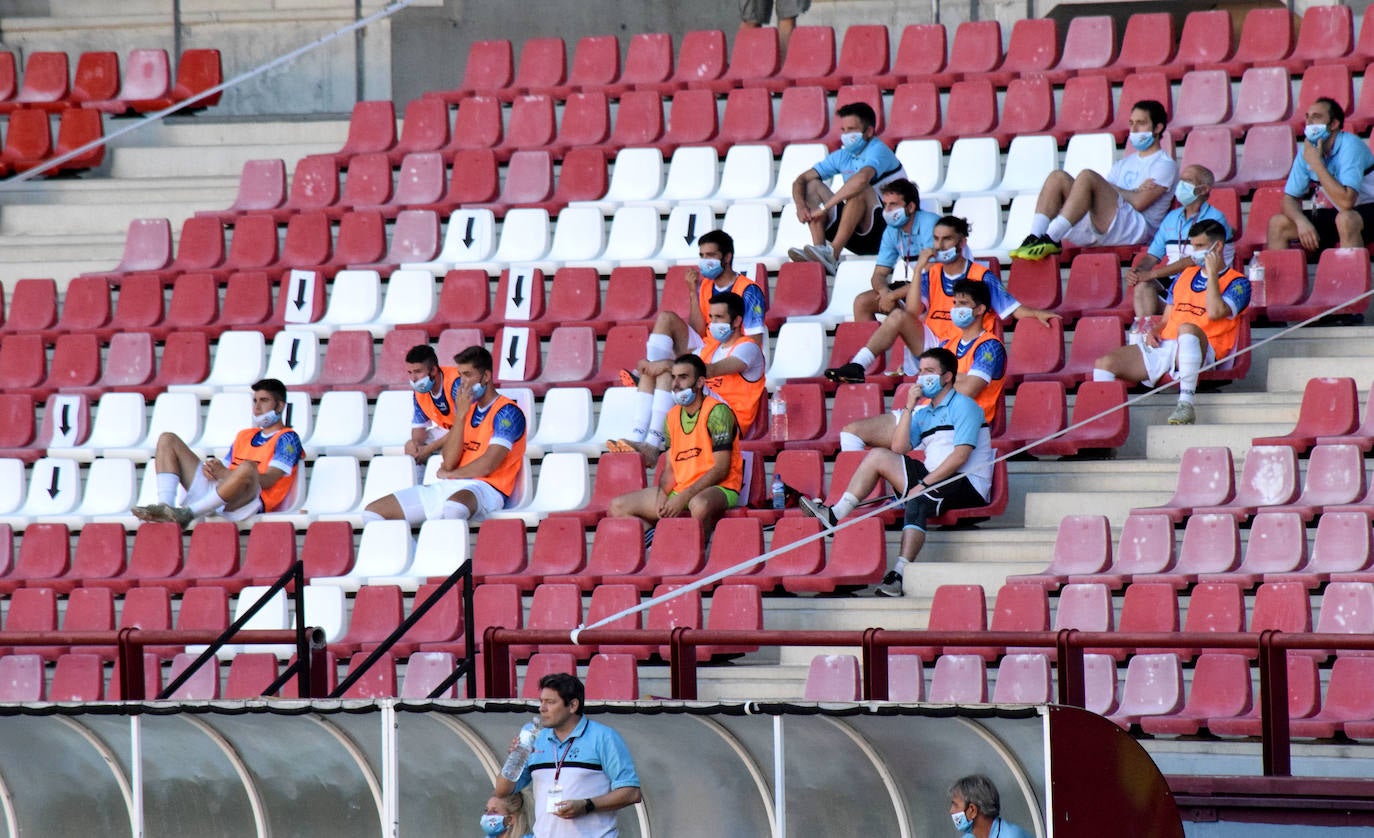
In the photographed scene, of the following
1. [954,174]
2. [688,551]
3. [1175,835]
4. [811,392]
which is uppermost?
[954,174]

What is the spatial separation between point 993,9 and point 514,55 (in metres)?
3.21

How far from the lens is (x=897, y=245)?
1102cm

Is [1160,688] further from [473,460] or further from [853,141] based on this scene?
[853,141]

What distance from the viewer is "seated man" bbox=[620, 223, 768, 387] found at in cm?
1062

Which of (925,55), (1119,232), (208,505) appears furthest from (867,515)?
(925,55)

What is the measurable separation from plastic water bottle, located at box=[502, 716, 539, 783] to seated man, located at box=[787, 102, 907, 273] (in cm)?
530

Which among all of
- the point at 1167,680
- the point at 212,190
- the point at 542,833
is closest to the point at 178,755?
the point at 542,833

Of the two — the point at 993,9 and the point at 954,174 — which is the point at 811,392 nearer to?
the point at 954,174

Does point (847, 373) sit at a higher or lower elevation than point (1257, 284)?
lower

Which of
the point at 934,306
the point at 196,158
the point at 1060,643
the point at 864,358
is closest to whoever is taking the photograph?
the point at 1060,643

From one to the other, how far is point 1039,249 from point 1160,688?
3.12 m

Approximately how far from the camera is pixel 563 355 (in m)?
11.4

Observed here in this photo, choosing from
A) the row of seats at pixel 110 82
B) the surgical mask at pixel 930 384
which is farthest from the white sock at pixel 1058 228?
the row of seats at pixel 110 82

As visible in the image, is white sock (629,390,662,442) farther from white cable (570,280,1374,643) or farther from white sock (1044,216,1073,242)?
white sock (1044,216,1073,242)
